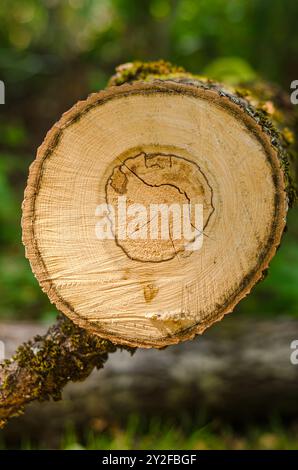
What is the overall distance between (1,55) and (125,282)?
602 cm

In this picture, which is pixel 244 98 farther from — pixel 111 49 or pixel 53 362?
pixel 111 49

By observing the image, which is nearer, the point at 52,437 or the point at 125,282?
the point at 125,282

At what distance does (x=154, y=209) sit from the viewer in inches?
60.8

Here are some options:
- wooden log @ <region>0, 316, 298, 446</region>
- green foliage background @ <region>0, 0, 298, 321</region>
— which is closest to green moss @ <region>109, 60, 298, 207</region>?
wooden log @ <region>0, 316, 298, 446</region>

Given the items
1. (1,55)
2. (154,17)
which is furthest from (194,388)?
(1,55)

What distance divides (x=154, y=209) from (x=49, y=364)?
60 centimetres

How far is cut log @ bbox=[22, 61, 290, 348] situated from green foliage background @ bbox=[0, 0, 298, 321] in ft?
12.4

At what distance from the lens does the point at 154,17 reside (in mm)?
6215

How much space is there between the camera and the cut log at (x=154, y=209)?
149 centimetres

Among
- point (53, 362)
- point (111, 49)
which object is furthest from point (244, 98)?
point (111, 49)

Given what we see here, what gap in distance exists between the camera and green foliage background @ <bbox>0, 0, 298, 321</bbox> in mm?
6176

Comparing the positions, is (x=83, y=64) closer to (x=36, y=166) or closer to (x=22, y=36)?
(x=22, y=36)

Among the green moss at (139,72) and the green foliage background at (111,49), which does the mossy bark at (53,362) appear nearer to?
the green moss at (139,72)

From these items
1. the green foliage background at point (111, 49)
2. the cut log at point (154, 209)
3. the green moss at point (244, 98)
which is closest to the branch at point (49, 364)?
the cut log at point (154, 209)
